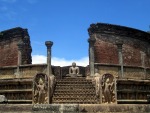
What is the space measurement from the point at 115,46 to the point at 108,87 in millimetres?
13469

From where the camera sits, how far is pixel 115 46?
84.9 feet

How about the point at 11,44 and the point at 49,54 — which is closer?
the point at 49,54

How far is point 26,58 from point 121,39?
8.90 metres

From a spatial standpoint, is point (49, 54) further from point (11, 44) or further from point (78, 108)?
point (78, 108)

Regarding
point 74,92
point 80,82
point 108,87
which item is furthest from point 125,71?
point 108,87

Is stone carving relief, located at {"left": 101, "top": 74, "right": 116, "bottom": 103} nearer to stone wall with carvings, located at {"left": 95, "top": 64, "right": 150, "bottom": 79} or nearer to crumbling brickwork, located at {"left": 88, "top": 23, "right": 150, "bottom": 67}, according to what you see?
stone wall with carvings, located at {"left": 95, "top": 64, "right": 150, "bottom": 79}

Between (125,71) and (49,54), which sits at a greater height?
(49,54)

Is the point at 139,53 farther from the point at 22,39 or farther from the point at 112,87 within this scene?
the point at 112,87

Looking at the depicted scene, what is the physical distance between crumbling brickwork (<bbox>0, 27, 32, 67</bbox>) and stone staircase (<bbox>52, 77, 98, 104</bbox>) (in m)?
8.04

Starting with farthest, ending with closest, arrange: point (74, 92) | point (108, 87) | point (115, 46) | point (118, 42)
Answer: point (115, 46)
point (118, 42)
point (74, 92)
point (108, 87)

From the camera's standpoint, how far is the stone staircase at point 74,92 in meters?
14.1

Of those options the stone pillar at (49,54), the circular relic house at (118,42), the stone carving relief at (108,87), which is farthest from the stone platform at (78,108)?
the circular relic house at (118,42)

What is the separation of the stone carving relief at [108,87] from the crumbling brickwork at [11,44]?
1144cm

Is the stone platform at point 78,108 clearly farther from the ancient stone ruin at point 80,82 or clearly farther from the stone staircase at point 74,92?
the stone staircase at point 74,92
